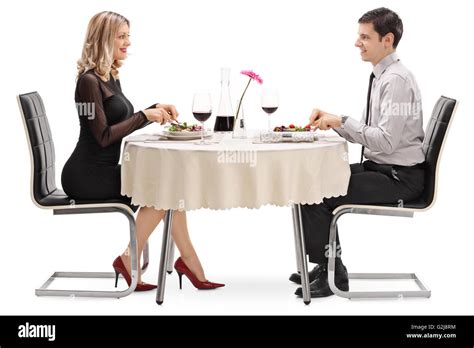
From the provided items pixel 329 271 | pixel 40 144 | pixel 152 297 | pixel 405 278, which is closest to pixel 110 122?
pixel 40 144

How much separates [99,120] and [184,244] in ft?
3.53

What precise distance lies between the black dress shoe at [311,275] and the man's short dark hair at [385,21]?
65.6 inches

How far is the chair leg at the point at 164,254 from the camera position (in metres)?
7.09

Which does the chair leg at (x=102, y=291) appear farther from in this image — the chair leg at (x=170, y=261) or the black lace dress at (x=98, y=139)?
the chair leg at (x=170, y=261)

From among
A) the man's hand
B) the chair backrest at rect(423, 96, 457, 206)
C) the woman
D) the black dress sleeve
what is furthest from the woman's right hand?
the chair backrest at rect(423, 96, 457, 206)

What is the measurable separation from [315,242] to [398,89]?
45.8 inches

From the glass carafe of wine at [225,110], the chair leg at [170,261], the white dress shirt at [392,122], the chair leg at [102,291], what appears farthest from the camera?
the chair leg at [170,261]

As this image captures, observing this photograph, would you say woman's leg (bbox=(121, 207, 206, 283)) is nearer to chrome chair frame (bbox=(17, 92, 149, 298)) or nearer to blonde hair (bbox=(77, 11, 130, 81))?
chrome chair frame (bbox=(17, 92, 149, 298))

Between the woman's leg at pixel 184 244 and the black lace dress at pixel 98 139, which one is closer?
the black lace dress at pixel 98 139

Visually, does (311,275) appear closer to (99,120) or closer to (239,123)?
(239,123)

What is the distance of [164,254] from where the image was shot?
710 centimetres

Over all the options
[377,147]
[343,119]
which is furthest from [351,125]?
[377,147]

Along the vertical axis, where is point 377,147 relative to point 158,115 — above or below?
below
